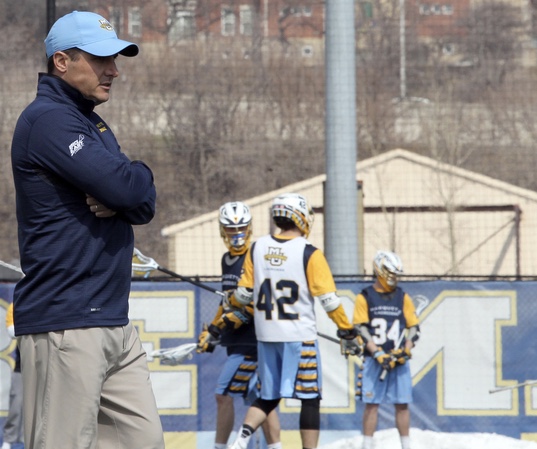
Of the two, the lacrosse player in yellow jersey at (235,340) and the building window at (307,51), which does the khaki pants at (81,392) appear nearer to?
the lacrosse player in yellow jersey at (235,340)

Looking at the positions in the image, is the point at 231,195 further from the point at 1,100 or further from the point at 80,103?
the point at 80,103

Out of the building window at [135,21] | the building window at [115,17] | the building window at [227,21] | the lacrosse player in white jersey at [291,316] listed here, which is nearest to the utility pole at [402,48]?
the building window at [227,21]

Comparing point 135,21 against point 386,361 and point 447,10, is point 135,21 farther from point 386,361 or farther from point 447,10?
point 386,361

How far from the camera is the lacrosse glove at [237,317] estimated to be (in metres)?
6.87

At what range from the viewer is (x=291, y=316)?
252 inches

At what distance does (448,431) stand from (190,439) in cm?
187

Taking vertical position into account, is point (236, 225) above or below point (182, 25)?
below

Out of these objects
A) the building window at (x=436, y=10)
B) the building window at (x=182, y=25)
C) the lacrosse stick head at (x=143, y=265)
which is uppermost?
the building window at (x=436, y=10)

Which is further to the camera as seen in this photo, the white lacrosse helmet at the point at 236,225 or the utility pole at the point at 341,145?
the utility pole at the point at 341,145

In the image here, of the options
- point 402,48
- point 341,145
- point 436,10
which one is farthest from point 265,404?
point 402,48

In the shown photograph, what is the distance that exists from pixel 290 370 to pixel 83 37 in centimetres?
347

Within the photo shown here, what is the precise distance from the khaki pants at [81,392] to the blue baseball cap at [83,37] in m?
0.83

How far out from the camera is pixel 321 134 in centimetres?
1575

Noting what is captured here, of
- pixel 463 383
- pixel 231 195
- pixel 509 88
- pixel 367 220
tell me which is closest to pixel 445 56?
pixel 509 88
